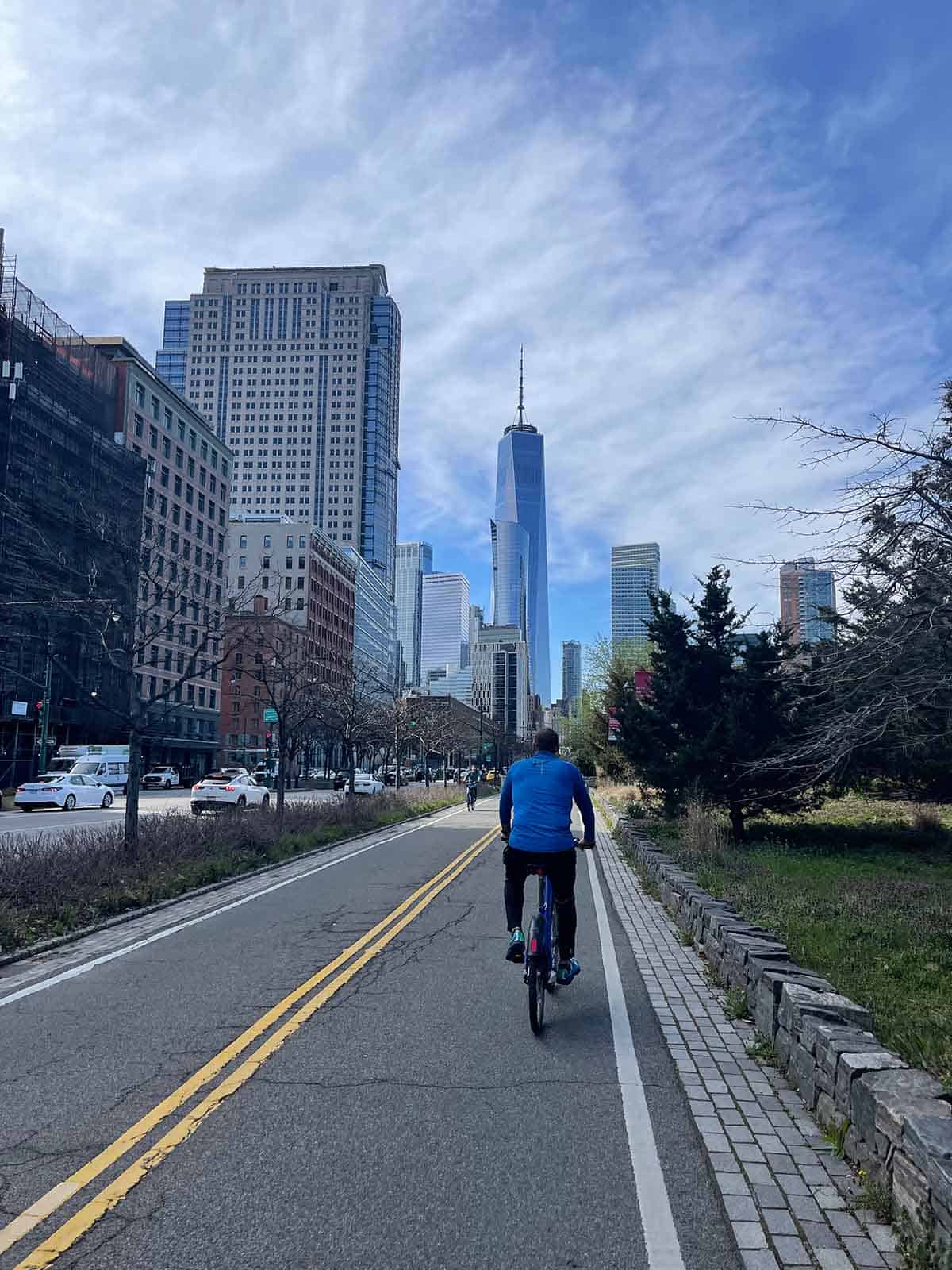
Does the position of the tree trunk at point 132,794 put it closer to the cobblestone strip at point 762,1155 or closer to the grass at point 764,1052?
the cobblestone strip at point 762,1155

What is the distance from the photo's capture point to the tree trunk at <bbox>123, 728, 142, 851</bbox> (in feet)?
45.9

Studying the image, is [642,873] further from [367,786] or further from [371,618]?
[371,618]

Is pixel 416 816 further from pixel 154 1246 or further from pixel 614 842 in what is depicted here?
pixel 154 1246

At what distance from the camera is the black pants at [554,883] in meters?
6.59

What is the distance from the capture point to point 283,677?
24516 mm

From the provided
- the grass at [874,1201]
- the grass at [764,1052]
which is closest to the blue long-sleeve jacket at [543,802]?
the grass at [764,1052]

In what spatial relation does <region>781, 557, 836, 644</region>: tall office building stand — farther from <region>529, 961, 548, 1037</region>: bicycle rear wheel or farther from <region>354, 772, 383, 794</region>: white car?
<region>354, 772, 383, 794</region>: white car

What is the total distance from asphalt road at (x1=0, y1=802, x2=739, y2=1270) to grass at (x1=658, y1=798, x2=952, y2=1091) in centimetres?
154

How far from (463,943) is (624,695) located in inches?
532

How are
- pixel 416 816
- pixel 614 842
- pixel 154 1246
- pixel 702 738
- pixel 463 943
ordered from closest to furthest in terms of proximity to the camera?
pixel 154 1246 < pixel 463 943 < pixel 702 738 < pixel 614 842 < pixel 416 816

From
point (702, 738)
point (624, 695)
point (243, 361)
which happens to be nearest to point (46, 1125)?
point (702, 738)

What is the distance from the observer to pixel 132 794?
1459 cm

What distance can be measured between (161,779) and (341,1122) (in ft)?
193

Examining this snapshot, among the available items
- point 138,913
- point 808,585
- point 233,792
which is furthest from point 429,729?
point 808,585
